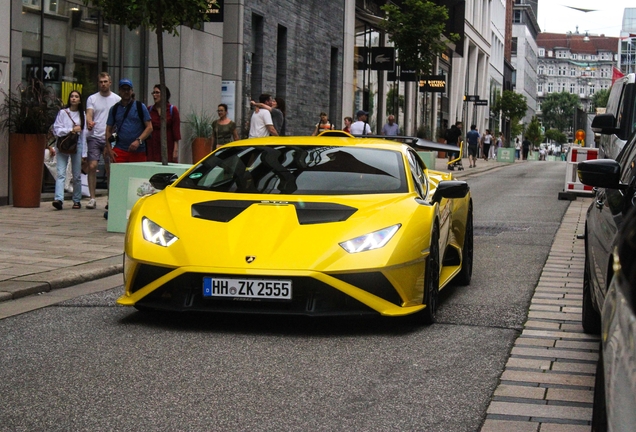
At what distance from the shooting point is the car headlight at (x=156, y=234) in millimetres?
6578

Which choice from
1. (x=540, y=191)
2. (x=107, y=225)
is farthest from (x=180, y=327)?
(x=540, y=191)

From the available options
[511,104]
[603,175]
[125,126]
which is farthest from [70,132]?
[511,104]

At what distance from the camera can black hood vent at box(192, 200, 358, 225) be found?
21.9 feet

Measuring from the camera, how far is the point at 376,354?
5.92 meters

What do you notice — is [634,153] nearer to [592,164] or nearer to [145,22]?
[592,164]

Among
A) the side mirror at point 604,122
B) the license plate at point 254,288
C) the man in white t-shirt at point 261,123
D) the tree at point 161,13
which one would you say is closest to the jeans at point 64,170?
the tree at point 161,13

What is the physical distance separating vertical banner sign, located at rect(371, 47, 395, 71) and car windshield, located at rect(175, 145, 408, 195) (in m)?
29.7

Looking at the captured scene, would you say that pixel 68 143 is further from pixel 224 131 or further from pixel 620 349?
pixel 620 349

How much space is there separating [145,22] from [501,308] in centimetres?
782

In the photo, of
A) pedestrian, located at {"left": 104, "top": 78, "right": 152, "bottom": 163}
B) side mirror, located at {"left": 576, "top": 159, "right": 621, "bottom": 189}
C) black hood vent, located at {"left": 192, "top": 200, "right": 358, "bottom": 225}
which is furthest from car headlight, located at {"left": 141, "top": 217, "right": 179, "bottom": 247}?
pedestrian, located at {"left": 104, "top": 78, "right": 152, "bottom": 163}

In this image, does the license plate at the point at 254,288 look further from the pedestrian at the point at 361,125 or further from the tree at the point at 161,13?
the pedestrian at the point at 361,125

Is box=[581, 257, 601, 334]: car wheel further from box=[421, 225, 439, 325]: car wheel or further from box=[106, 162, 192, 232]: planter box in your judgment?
box=[106, 162, 192, 232]: planter box

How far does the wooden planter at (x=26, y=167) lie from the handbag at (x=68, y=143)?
47 cm

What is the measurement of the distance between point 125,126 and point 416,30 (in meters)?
23.5
